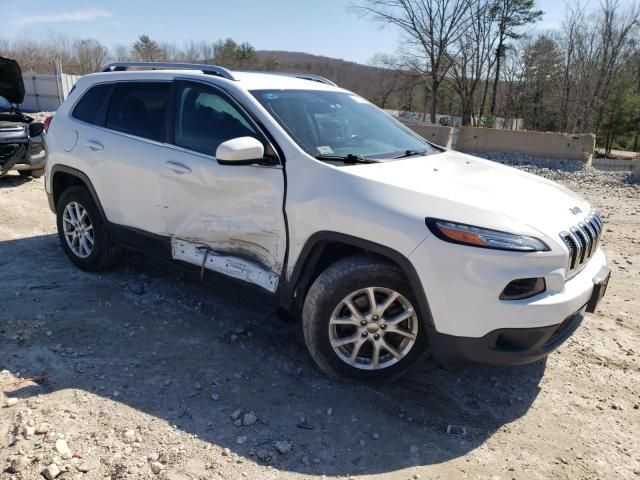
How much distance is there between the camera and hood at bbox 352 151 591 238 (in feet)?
8.82

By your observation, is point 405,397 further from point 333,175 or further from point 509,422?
point 333,175

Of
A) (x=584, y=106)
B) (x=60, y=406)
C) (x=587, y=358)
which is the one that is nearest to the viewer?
(x=60, y=406)

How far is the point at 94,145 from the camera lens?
172 inches

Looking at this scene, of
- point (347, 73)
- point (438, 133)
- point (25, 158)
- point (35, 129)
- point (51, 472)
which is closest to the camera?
point (51, 472)

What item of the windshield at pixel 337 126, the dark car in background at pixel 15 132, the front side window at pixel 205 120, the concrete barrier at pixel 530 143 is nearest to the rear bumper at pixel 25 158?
the dark car in background at pixel 15 132

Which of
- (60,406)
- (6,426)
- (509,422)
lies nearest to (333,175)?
(509,422)

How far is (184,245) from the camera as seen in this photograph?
381 cm

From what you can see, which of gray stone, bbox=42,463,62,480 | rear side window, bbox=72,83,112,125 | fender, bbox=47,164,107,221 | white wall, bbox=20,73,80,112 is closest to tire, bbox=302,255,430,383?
gray stone, bbox=42,463,62,480

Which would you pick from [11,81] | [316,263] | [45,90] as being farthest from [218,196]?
[45,90]

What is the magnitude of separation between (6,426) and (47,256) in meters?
2.86

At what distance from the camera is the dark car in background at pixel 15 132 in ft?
26.2

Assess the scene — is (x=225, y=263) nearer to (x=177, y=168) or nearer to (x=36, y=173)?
(x=177, y=168)

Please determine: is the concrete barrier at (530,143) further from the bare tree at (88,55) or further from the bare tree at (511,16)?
the bare tree at (88,55)

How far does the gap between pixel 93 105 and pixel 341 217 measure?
292cm
